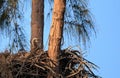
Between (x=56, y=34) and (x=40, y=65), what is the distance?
24cm

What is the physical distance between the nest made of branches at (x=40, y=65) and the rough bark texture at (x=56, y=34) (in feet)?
0.13

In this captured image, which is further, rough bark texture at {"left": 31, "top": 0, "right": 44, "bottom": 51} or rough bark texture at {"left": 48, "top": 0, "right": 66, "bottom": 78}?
rough bark texture at {"left": 31, "top": 0, "right": 44, "bottom": 51}

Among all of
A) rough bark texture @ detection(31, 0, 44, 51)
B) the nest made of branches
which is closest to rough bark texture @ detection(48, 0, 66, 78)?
the nest made of branches

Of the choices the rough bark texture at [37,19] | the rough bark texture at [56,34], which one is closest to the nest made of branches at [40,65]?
the rough bark texture at [56,34]

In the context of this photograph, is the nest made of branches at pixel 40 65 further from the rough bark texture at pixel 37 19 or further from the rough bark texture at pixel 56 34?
the rough bark texture at pixel 37 19

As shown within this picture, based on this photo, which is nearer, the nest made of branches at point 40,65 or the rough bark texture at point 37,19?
the nest made of branches at point 40,65

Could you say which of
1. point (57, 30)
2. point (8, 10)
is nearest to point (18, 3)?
point (8, 10)

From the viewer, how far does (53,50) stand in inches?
129

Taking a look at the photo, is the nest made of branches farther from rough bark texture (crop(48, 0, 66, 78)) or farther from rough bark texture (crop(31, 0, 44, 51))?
rough bark texture (crop(31, 0, 44, 51))

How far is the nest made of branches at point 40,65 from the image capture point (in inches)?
124

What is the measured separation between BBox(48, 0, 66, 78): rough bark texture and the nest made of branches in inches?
1.6

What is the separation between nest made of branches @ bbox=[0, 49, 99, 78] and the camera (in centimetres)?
314

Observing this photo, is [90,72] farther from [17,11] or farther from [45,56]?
[17,11]

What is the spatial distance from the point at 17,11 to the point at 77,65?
148cm
